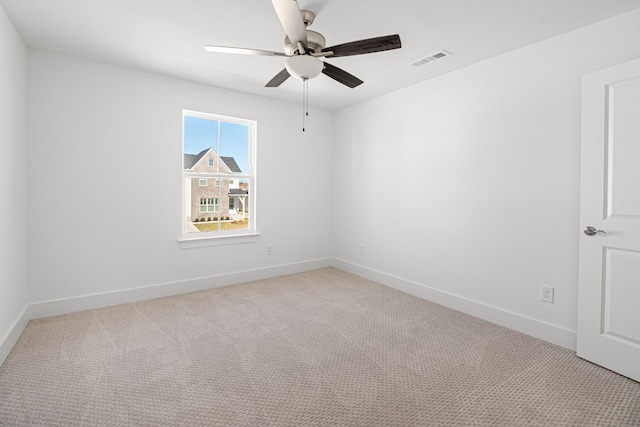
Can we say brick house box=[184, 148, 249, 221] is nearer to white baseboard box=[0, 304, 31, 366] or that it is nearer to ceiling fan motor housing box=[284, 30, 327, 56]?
white baseboard box=[0, 304, 31, 366]

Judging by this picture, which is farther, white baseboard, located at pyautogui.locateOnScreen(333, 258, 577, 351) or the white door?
white baseboard, located at pyautogui.locateOnScreen(333, 258, 577, 351)

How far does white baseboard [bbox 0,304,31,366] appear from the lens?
2166 mm

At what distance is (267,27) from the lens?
2396mm

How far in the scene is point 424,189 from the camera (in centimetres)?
357

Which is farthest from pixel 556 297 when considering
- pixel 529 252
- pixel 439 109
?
pixel 439 109

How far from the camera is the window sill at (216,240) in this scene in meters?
3.68

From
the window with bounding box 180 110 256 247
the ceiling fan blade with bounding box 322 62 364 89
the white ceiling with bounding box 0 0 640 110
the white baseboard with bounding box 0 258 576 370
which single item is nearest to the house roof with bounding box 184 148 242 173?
the window with bounding box 180 110 256 247

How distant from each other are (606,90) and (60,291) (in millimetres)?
4799

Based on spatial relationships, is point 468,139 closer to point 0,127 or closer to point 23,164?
point 0,127

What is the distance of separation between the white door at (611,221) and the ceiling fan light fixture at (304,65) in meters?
1.93

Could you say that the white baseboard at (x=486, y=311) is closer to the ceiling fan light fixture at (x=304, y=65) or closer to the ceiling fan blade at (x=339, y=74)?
the ceiling fan blade at (x=339, y=74)

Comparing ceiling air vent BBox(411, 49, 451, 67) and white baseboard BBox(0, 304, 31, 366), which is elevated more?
ceiling air vent BBox(411, 49, 451, 67)

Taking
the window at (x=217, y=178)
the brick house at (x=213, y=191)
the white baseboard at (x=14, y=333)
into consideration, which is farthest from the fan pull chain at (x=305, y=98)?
the white baseboard at (x=14, y=333)

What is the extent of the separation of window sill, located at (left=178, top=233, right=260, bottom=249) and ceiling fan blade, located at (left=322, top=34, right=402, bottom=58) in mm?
2666
